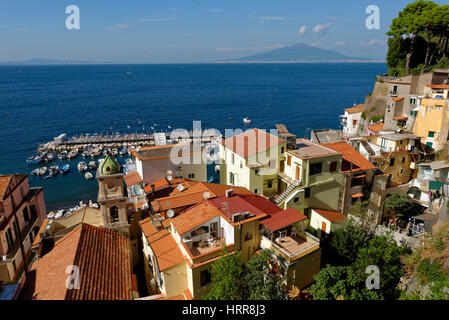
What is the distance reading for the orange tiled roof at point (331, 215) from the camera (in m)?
27.3

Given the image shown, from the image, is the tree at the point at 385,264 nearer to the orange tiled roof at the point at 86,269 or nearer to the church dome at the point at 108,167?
the orange tiled roof at the point at 86,269

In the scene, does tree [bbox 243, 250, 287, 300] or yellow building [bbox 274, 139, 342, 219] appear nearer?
tree [bbox 243, 250, 287, 300]

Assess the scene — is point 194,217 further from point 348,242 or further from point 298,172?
point 348,242

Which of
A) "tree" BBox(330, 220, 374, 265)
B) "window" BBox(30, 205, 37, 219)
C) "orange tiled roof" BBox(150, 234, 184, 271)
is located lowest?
"tree" BBox(330, 220, 374, 265)

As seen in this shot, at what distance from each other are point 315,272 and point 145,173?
59.0 ft

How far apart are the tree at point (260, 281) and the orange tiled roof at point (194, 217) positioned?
4110mm

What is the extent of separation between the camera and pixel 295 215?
21109 millimetres

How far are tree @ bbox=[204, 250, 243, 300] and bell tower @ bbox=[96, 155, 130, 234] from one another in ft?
28.3

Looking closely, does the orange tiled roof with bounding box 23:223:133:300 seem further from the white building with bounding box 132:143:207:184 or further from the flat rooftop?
the flat rooftop

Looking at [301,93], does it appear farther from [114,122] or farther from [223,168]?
[223,168]

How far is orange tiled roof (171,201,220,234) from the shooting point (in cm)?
1988

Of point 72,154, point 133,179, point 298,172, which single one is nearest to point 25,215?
point 133,179

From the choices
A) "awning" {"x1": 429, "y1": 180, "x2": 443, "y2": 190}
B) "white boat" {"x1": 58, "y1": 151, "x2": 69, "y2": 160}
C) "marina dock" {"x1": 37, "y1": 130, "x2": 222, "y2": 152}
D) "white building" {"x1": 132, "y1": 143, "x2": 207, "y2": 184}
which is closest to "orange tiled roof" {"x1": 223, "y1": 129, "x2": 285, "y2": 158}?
"white building" {"x1": 132, "y1": 143, "x2": 207, "y2": 184}
